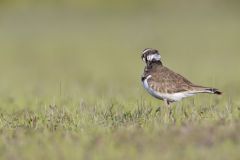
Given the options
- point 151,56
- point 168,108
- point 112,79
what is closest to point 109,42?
point 112,79

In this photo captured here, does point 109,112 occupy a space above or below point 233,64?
below

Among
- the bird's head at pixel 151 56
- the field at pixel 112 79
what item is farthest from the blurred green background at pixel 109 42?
the bird's head at pixel 151 56

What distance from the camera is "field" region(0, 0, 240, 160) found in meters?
6.28

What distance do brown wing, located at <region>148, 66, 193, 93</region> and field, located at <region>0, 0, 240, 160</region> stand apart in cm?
27

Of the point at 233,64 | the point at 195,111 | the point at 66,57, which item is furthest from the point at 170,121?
the point at 66,57

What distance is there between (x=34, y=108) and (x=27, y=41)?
15.7 metres

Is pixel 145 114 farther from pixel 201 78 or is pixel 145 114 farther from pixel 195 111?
pixel 201 78

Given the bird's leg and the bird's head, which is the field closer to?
the bird's leg

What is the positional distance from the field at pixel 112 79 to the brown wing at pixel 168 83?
27cm

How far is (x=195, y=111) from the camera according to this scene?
26.7 feet

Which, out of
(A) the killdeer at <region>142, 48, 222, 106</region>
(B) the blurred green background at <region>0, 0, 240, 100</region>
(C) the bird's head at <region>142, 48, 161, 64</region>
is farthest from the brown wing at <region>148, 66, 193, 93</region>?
(B) the blurred green background at <region>0, 0, 240, 100</region>

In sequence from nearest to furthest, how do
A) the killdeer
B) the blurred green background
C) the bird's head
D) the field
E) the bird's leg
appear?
the field
the bird's leg
the killdeer
the bird's head
the blurred green background

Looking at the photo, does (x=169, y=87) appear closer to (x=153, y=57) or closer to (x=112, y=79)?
(x=153, y=57)

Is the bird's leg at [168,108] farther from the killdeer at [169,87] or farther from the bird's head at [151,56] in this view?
the bird's head at [151,56]
